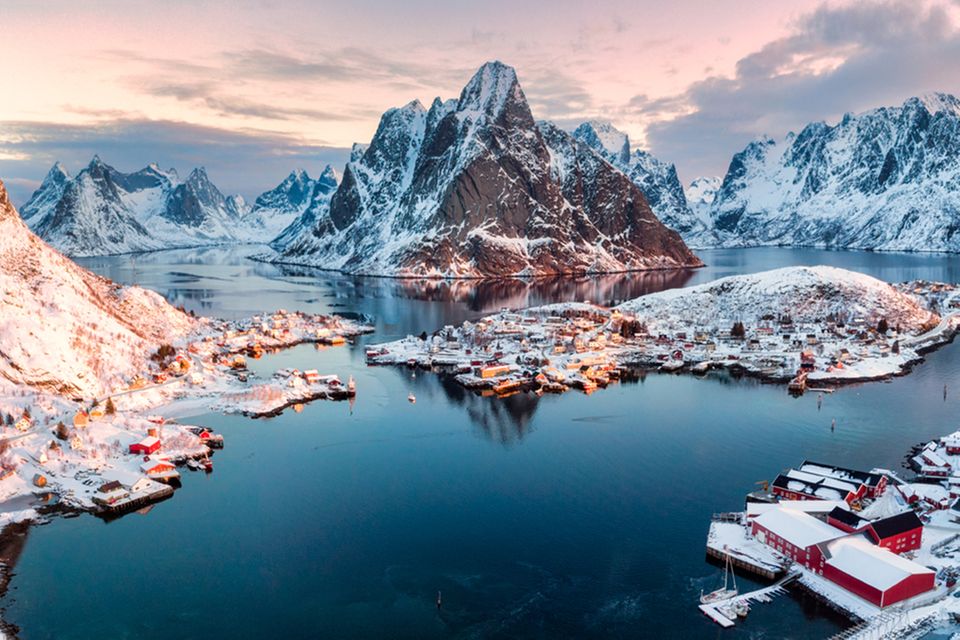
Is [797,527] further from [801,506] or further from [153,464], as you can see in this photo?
[153,464]

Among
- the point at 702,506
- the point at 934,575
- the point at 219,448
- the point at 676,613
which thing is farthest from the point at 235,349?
the point at 934,575

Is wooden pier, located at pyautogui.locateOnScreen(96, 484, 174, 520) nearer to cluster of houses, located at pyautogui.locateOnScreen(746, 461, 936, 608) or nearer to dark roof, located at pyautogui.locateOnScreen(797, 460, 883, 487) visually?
cluster of houses, located at pyautogui.locateOnScreen(746, 461, 936, 608)

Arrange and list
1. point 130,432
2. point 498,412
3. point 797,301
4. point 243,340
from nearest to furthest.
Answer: point 130,432 → point 498,412 → point 243,340 → point 797,301

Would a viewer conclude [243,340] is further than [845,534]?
Yes

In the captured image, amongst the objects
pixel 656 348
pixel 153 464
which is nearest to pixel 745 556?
pixel 153 464

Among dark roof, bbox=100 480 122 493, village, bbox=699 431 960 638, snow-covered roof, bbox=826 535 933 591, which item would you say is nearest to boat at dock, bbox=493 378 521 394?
village, bbox=699 431 960 638

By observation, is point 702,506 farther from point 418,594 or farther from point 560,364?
point 560,364
